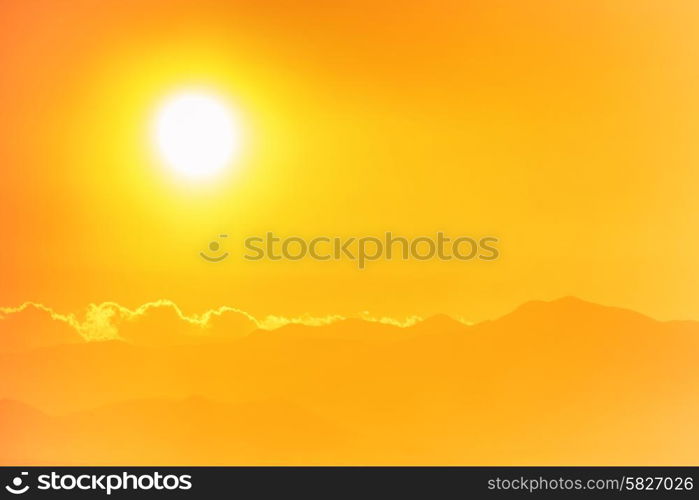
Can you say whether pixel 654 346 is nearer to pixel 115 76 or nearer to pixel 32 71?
pixel 115 76

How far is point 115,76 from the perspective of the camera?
2.87m

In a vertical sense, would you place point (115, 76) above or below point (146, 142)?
above

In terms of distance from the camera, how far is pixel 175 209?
287 cm

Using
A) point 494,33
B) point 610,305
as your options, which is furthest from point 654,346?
point 494,33

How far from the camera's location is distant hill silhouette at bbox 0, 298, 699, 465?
2.87 meters

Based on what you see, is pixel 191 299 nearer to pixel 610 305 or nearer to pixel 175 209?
Answer: pixel 175 209

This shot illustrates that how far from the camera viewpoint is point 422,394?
2895mm

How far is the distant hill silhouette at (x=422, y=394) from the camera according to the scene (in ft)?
9.42

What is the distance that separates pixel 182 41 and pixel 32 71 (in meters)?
0.59

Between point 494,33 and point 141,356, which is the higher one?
point 494,33
